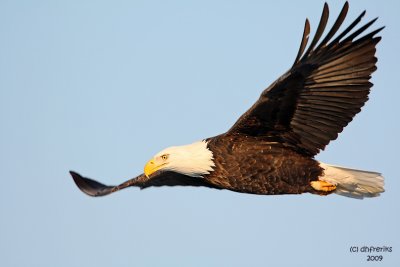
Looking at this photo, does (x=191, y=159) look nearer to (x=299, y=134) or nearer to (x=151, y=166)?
(x=151, y=166)

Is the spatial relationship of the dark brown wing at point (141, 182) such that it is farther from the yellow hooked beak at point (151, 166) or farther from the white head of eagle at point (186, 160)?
the yellow hooked beak at point (151, 166)

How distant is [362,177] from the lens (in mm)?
10148

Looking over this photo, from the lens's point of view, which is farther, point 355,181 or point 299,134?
point 355,181

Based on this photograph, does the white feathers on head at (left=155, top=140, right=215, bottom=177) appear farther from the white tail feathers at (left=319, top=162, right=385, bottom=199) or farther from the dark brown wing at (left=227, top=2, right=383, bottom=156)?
the white tail feathers at (left=319, top=162, right=385, bottom=199)

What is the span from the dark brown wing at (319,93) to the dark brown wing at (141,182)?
1240mm

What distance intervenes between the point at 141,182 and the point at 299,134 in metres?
3.00

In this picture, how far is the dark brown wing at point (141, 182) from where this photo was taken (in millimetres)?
10927

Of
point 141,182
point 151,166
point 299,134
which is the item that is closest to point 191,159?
point 151,166

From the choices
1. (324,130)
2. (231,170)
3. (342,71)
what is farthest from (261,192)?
(342,71)

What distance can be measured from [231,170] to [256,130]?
580 mm

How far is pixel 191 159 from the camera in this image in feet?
32.4

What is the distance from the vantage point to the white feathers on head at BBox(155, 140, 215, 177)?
32.2 ft

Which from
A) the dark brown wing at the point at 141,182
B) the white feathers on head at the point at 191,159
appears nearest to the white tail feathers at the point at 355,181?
the white feathers on head at the point at 191,159

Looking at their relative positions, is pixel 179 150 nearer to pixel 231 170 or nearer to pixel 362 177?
pixel 231 170
